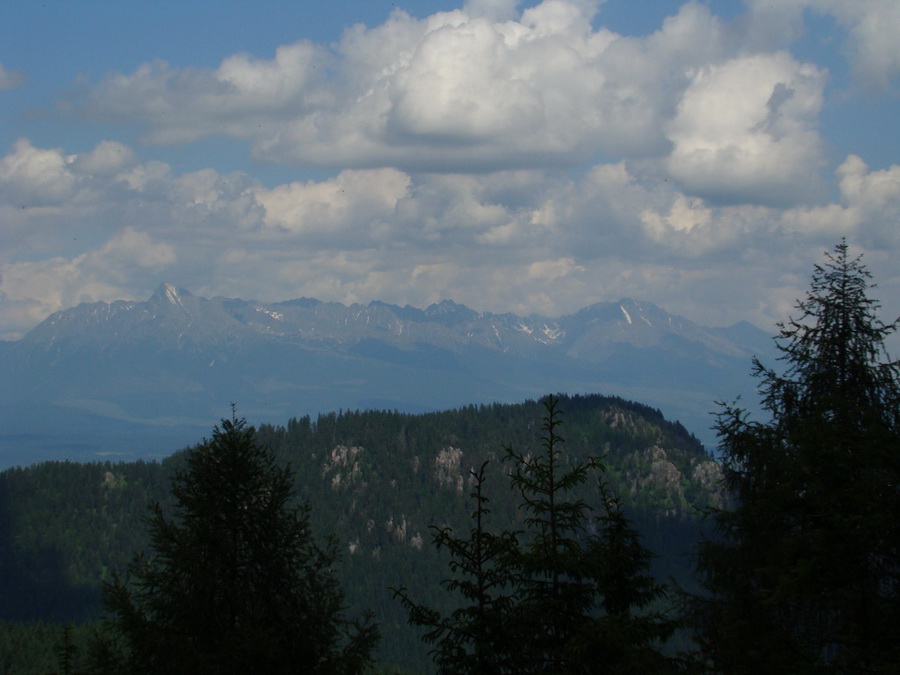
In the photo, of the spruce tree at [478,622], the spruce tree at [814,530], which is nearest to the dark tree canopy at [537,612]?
the spruce tree at [478,622]

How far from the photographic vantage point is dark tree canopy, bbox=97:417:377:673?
62.6 ft

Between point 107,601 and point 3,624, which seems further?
point 3,624

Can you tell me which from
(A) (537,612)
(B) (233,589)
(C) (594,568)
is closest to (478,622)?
(A) (537,612)

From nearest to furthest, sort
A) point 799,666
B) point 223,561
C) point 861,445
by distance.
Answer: point 799,666 < point 861,445 < point 223,561

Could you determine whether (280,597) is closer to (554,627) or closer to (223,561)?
(223,561)

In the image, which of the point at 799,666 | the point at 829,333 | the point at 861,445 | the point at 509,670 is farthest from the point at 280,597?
the point at 829,333

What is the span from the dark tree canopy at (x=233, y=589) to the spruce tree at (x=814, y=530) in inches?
350

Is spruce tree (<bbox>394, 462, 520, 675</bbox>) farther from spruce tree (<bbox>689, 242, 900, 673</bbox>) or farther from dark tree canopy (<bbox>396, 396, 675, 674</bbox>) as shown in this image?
spruce tree (<bbox>689, 242, 900, 673</bbox>)

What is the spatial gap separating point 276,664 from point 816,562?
11.4 metres

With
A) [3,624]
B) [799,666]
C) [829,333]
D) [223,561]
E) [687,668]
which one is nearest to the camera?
[799,666]

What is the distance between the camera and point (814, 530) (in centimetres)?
1683

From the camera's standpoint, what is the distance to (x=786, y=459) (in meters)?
19.5

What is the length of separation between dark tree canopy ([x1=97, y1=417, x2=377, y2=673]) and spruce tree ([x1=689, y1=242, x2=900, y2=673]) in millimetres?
8899

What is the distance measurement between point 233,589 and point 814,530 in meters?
12.3
